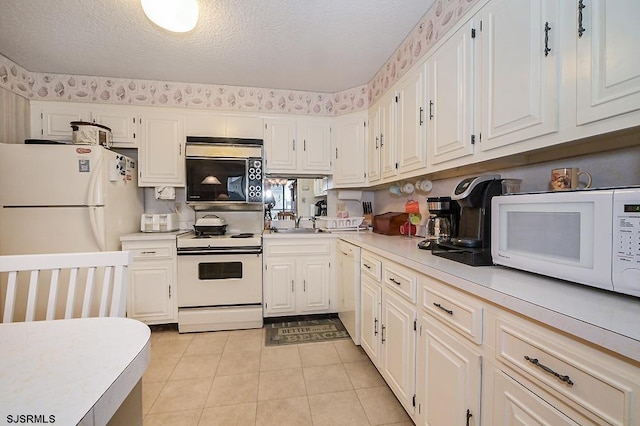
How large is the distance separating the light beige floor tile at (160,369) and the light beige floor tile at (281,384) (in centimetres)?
68

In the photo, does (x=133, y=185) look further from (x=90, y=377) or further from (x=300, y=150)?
(x=90, y=377)

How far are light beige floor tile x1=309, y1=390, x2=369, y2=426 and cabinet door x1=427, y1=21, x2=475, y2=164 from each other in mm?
1546

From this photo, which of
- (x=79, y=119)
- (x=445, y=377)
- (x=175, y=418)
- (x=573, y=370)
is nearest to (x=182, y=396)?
(x=175, y=418)

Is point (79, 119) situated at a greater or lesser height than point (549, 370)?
greater

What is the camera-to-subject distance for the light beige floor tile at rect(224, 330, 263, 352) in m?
2.23

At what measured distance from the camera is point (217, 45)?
6.97ft

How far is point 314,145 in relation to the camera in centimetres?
300

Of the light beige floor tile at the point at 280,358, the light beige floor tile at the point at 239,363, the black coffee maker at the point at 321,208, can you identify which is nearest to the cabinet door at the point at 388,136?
the black coffee maker at the point at 321,208

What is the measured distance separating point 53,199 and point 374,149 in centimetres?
278

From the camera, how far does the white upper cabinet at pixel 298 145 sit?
2.93 m

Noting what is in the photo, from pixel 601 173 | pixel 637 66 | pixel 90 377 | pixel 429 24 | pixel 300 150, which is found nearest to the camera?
pixel 90 377

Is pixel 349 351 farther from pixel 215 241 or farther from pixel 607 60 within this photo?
pixel 607 60

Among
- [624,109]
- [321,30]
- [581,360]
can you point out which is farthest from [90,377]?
[321,30]

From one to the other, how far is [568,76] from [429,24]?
1116 mm
